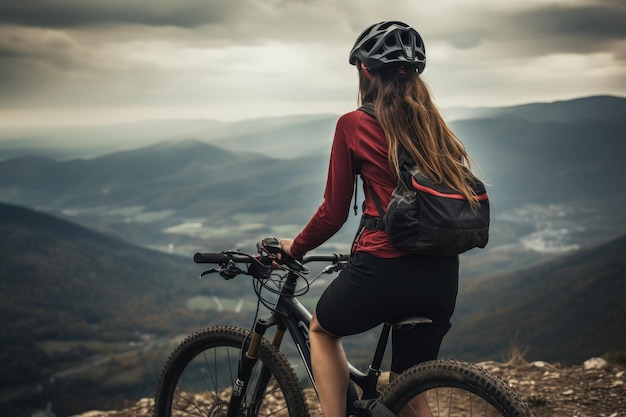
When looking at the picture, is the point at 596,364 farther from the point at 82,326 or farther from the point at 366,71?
the point at 82,326

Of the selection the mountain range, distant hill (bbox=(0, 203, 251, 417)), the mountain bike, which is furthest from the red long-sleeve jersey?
distant hill (bbox=(0, 203, 251, 417))

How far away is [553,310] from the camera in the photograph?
132m

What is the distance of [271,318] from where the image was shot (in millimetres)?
3582

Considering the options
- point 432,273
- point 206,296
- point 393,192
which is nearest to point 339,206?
point 393,192

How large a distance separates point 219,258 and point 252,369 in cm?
78

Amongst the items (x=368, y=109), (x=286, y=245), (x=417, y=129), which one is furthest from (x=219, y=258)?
(x=417, y=129)

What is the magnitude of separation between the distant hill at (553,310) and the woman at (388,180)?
9897 cm

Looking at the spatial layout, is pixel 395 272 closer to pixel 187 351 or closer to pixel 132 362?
pixel 187 351

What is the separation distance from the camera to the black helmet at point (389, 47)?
9.37ft

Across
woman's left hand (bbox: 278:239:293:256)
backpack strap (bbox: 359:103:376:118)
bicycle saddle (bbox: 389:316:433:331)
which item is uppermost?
backpack strap (bbox: 359:103:376:118)

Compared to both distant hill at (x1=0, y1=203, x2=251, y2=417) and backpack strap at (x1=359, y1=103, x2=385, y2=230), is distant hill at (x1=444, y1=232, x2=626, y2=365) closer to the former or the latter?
distant hill at (x1=0, y1=203, x2=251, y2=417)

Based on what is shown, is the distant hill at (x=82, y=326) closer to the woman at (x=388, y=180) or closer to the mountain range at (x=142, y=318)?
the mountain range at (x=142, y=318)

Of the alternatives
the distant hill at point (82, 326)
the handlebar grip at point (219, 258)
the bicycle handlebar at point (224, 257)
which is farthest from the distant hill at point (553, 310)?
the handlebar grip at point (219, 258)

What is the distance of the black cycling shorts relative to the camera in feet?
9.00
